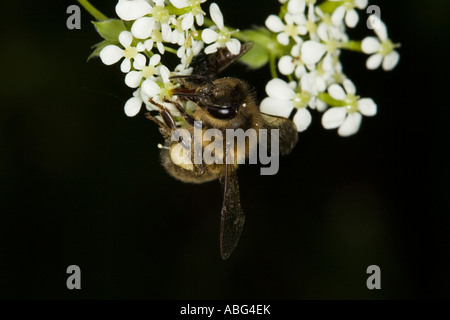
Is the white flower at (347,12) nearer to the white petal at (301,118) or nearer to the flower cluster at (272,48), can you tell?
the flower cluster at (272,48)

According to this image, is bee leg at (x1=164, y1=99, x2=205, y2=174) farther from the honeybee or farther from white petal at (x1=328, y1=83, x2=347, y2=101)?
white petal at (x1=328, y1=83, x2=347, y2=101)

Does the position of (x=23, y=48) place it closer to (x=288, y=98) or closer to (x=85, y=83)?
(x=85, y=83)

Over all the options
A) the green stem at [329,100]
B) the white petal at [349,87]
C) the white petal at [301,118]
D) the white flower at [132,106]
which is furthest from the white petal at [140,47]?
the white petal at [349,87]

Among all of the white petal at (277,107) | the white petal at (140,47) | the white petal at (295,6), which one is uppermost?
the white petal at (295,6)

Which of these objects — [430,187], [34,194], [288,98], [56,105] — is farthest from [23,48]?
[430,187]


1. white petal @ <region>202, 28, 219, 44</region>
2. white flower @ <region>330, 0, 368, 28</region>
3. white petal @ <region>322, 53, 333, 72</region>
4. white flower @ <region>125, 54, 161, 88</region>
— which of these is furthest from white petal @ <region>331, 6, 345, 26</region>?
white flower @ <region>125, 54, 161, 88</region>

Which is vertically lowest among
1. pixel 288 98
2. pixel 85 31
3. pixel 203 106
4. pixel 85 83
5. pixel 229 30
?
pixel 203 106
